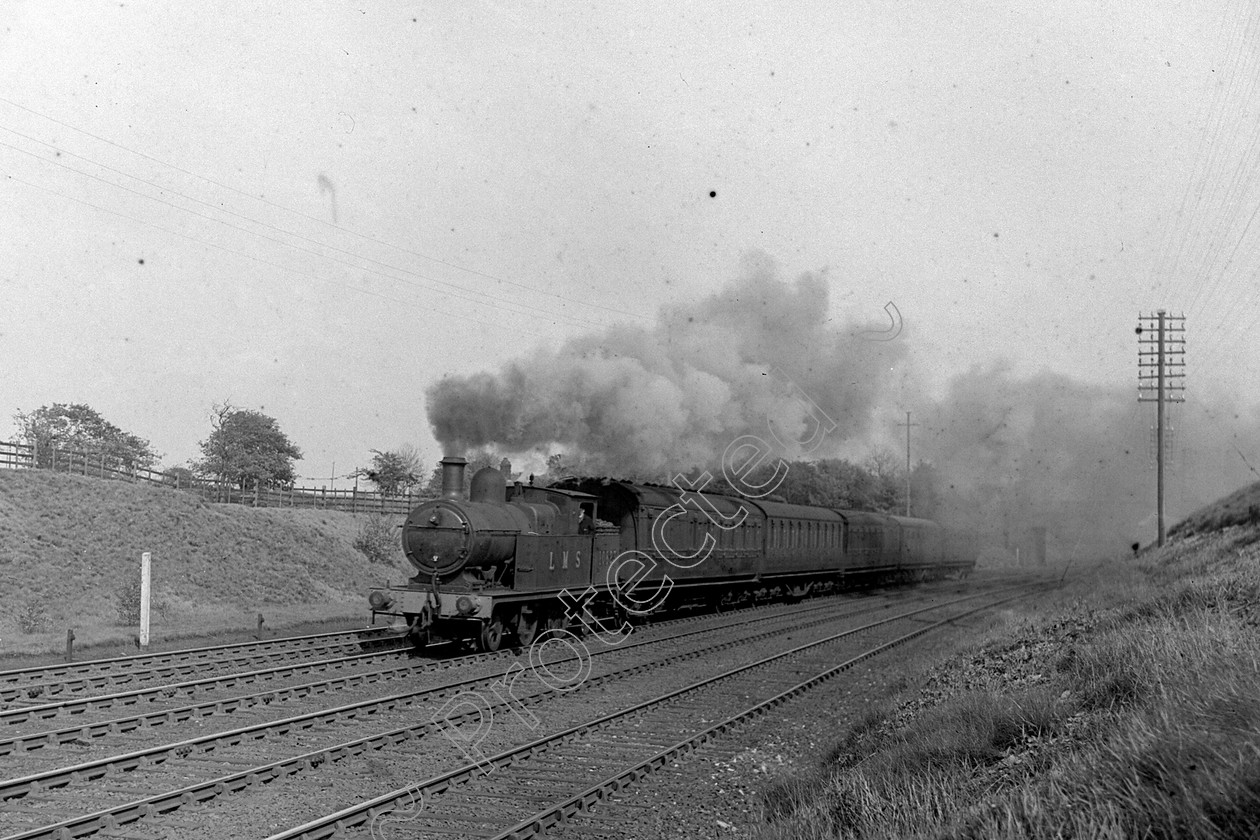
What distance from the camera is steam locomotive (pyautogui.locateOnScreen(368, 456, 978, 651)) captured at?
565 inches

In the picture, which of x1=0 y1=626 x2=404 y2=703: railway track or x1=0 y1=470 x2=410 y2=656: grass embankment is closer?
x1=0 y1=626 x2=404 y2=703: railway track

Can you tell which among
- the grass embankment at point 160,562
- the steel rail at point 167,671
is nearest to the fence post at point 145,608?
the grass embankment at point 160,562

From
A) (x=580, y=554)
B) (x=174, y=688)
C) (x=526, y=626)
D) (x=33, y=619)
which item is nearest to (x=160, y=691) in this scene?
(x=174, y=688)

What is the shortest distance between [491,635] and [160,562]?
1577 cm

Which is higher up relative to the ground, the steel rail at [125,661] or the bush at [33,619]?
the steel rail at [125,661]

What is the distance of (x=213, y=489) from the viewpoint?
123 ft

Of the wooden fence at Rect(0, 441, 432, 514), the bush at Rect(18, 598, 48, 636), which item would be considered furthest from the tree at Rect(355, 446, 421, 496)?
the bush at Rect(18, 598, 48, 636)

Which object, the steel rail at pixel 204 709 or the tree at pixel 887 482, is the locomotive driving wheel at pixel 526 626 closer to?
the steel rail at pixel 204 709

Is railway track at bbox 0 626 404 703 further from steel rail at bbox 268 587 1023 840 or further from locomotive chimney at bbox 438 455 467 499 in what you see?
steel rail at bbox 268 587 1023 840

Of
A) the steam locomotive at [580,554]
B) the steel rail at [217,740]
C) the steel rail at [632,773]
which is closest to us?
the steel rail at [632,773]

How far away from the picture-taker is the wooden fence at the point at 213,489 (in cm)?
3037

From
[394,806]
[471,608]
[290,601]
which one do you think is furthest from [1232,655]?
[290,601]

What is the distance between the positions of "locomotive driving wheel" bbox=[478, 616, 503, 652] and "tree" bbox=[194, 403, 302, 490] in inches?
1378

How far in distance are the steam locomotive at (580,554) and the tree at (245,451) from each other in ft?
101
